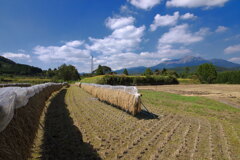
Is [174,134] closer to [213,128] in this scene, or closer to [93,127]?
[213,128]

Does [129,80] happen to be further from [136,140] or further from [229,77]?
[229,77]

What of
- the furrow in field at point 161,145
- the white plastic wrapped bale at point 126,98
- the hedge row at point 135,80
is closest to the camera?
the furrow in field at point 161,145

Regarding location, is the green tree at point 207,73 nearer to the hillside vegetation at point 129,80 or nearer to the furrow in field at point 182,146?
the hillside vegetation at point 129,80

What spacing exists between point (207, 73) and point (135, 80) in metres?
26.7

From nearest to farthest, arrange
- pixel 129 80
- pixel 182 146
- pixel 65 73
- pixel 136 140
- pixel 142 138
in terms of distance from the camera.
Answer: pixel 182 146, pixel 136 140, pixel 142 138, pixel 129 80, pixel 65 73

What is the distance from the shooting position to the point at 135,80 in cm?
3650

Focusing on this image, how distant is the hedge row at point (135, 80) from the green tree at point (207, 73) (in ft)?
35.3

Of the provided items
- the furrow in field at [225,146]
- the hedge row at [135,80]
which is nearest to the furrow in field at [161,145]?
the furrow in field at [225,146]

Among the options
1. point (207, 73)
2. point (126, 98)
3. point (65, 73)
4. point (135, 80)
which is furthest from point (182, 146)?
point (65, 73)

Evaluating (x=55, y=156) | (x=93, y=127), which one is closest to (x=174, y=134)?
(x=93, y=127)

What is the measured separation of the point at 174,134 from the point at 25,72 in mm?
104658

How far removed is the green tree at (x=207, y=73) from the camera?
47.0m

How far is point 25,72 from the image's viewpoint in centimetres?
9038

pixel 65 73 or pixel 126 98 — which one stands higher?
pixel 65 73
